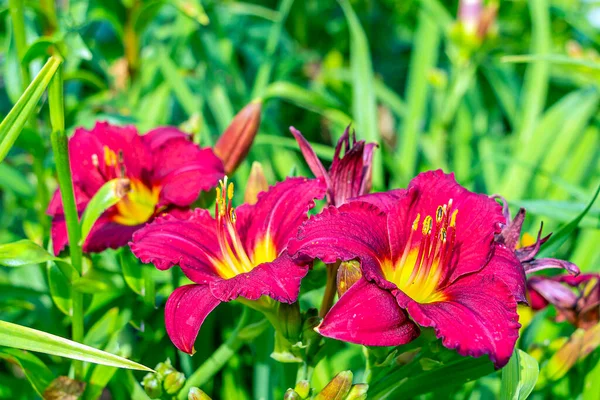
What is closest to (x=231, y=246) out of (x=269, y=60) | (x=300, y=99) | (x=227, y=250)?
(x=227, y=250)

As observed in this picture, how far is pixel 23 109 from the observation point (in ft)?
2.03

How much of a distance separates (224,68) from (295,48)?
412 millimetres

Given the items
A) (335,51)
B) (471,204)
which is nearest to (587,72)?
(335,51)

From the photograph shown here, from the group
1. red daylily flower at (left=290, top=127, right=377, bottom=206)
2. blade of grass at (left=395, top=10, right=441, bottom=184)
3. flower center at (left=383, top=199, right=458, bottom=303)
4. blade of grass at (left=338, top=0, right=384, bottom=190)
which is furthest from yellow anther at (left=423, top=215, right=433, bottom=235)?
blade of grass at (left=395, top=10, right=441, bottom=184)

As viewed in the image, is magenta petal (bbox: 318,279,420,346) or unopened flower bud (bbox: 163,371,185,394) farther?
unopened flower bud (bbox: 163,371,185,394)

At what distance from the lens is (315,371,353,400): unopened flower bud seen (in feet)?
2.02

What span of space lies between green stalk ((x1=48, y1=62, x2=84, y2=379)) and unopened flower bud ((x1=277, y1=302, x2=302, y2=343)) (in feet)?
0.77

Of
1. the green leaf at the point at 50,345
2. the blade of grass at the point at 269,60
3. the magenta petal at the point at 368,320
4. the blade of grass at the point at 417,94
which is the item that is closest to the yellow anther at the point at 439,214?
the magenta petal at the point at 368,320

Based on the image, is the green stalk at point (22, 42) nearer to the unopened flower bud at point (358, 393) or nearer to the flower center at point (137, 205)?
the flower center at point (137, 205)

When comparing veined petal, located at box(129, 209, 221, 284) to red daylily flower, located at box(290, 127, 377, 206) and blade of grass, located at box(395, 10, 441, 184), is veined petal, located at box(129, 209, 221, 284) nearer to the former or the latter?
red daylily flower, located at box(290, 127, 377, 206)

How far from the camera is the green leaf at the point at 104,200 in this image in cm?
69

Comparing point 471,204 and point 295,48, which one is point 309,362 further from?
point 295,48

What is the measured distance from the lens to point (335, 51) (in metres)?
1.80

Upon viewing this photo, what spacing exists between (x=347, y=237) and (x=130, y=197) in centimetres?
34
